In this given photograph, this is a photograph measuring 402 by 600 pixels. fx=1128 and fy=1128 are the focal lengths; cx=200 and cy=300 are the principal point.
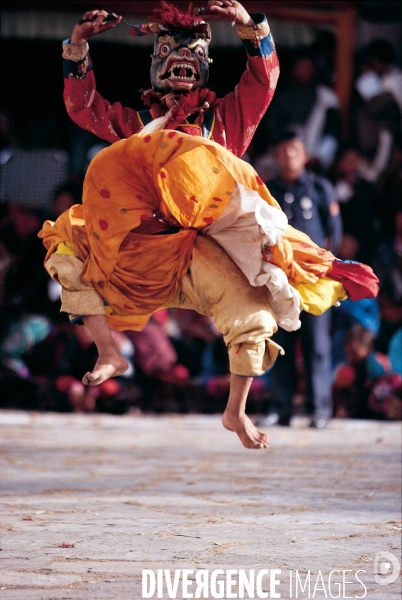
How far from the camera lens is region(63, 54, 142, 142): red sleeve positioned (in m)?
4.23

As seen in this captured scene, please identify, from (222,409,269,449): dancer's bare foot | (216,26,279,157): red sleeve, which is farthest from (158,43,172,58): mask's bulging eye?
(222,409,269,449): dancer's bare foot

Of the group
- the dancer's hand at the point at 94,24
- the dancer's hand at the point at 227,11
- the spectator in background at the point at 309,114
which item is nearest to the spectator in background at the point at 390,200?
the spectator in background at the point at 309,114

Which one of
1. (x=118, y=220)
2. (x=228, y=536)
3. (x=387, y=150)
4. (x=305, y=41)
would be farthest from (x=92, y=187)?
(x=305, y=41)

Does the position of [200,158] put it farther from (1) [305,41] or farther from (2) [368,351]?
(1) [305,41]

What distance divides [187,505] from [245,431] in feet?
3.42

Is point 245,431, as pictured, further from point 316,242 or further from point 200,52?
point 316,242

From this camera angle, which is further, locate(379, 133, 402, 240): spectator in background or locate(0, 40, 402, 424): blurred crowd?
locate(379, 133, 402, 240): spectator in background

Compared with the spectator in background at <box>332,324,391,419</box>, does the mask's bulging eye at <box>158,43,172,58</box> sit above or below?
above

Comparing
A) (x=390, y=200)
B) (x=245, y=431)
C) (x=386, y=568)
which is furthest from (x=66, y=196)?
(x=386, y=568)

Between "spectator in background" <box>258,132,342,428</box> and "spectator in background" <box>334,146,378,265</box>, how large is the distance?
0.97m

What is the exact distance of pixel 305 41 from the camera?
9547mm

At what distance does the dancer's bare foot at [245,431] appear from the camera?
419 cm

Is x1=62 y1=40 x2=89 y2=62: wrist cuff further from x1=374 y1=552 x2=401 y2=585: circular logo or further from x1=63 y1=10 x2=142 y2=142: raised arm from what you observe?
x1=374 y1=552 x2=401 y2=585: circular logo

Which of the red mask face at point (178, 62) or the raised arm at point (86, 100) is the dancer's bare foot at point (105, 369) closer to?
the raised arm at point (86, 100)
